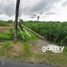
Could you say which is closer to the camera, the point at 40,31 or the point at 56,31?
the point at 56,31

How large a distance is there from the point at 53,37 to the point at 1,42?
5367 millimetres

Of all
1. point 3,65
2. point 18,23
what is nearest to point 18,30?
point 18,23

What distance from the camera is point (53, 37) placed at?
93.8 feet

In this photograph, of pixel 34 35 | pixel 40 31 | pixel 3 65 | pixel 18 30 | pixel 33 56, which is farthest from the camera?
pixel 40 31

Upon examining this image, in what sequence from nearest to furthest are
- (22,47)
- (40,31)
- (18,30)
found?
(22,47), (18,30), (40,31)

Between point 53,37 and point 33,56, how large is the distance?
6.05 m

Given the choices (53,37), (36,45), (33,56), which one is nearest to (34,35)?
(53,37)

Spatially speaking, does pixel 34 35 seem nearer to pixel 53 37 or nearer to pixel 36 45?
pixel 53 37

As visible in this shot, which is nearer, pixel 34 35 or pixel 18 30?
pixel 18 30

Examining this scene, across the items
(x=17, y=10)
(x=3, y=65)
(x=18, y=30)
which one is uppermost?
(x=17, y=10)

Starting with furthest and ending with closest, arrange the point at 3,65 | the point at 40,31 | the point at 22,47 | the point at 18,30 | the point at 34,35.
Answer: the point at 40,31
the point at 34,35
the point at 18,30
the point at 22,47
the point at 3,65

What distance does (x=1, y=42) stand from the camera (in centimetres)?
2595

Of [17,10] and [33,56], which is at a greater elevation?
[17,10]

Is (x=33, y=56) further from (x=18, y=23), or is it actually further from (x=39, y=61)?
(x=18, y=23)
